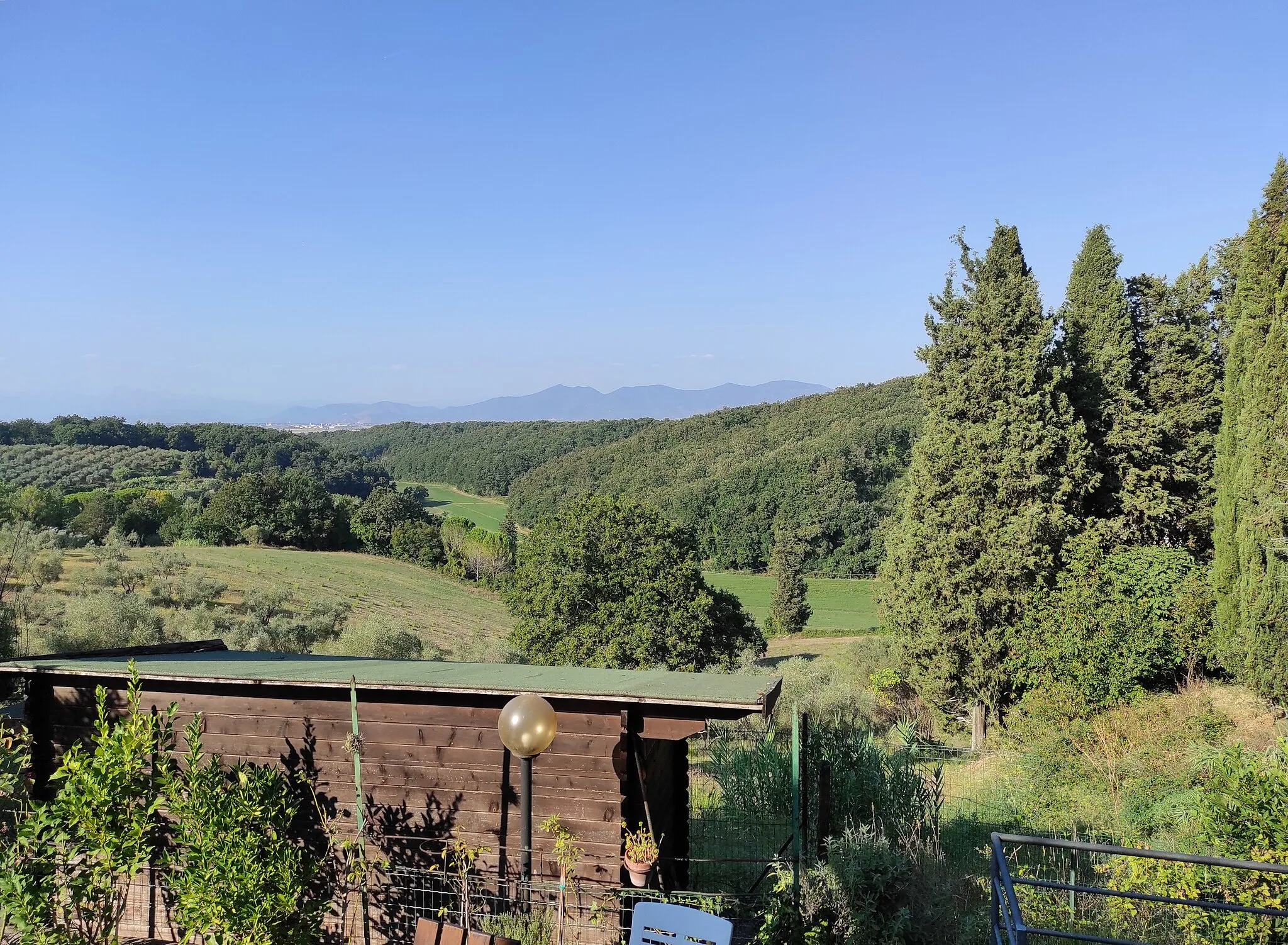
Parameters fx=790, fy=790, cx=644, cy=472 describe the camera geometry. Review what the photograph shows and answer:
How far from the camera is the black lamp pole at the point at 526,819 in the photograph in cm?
536

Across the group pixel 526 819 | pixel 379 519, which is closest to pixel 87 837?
pixel 526 819

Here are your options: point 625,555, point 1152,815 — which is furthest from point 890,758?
point 625,555

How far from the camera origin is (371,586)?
36.8 meters

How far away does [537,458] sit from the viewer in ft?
301

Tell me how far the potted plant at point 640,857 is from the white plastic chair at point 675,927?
1271mm

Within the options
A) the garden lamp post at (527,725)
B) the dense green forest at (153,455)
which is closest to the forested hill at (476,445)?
the dense green forest at (153,455)

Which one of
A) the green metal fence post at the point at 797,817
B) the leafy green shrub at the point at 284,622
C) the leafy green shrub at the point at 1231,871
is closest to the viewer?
the leafy green shrub at the point at 1231,871

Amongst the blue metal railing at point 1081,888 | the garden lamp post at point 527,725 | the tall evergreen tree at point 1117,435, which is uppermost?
the tall evergreen tree at point 1117,435

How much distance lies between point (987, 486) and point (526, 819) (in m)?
13.8

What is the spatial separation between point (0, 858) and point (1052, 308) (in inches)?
703

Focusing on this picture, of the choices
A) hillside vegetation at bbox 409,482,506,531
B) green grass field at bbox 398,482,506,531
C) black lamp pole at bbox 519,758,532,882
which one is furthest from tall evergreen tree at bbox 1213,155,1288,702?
hillside vegetation at bbox 409,482,506,531

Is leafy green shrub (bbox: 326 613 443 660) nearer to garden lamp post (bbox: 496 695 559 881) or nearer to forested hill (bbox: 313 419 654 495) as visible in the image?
garden lamp post (bbox: 496 695 559 881)

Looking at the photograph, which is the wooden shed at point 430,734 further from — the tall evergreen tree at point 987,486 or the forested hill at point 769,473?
the forested hill at point 769,473

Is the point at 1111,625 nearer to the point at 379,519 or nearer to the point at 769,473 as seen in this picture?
the point at 379,519
